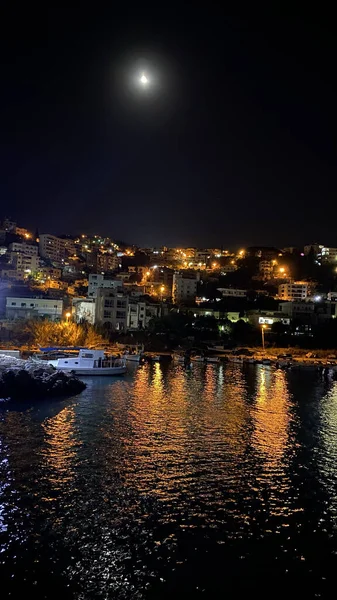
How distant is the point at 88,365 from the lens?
33656 mm

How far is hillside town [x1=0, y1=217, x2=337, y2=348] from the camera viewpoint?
2258 inches

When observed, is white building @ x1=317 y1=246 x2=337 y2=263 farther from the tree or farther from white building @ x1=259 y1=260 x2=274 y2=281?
the tree

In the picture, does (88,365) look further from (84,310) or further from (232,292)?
(232,292)

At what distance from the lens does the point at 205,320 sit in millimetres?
62750

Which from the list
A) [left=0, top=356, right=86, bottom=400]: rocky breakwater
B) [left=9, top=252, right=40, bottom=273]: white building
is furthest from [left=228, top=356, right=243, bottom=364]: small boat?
[left=9, top=252, right=40, bottom=273]: white building

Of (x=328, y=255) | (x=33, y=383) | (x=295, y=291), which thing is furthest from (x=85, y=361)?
(x=328, y=255)

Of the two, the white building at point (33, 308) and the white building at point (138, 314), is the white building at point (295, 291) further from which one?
the white building at point (33, 308)

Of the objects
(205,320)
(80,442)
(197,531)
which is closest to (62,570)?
(197,531)

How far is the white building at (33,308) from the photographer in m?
52.2

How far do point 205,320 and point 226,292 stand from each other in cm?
2043

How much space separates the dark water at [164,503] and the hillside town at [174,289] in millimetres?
31918

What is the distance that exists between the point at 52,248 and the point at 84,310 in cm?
4458

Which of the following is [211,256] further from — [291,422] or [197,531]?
[197,531]

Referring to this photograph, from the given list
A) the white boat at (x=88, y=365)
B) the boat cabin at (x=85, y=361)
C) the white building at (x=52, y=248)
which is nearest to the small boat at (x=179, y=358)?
the white boat at (x=88, y=365)
